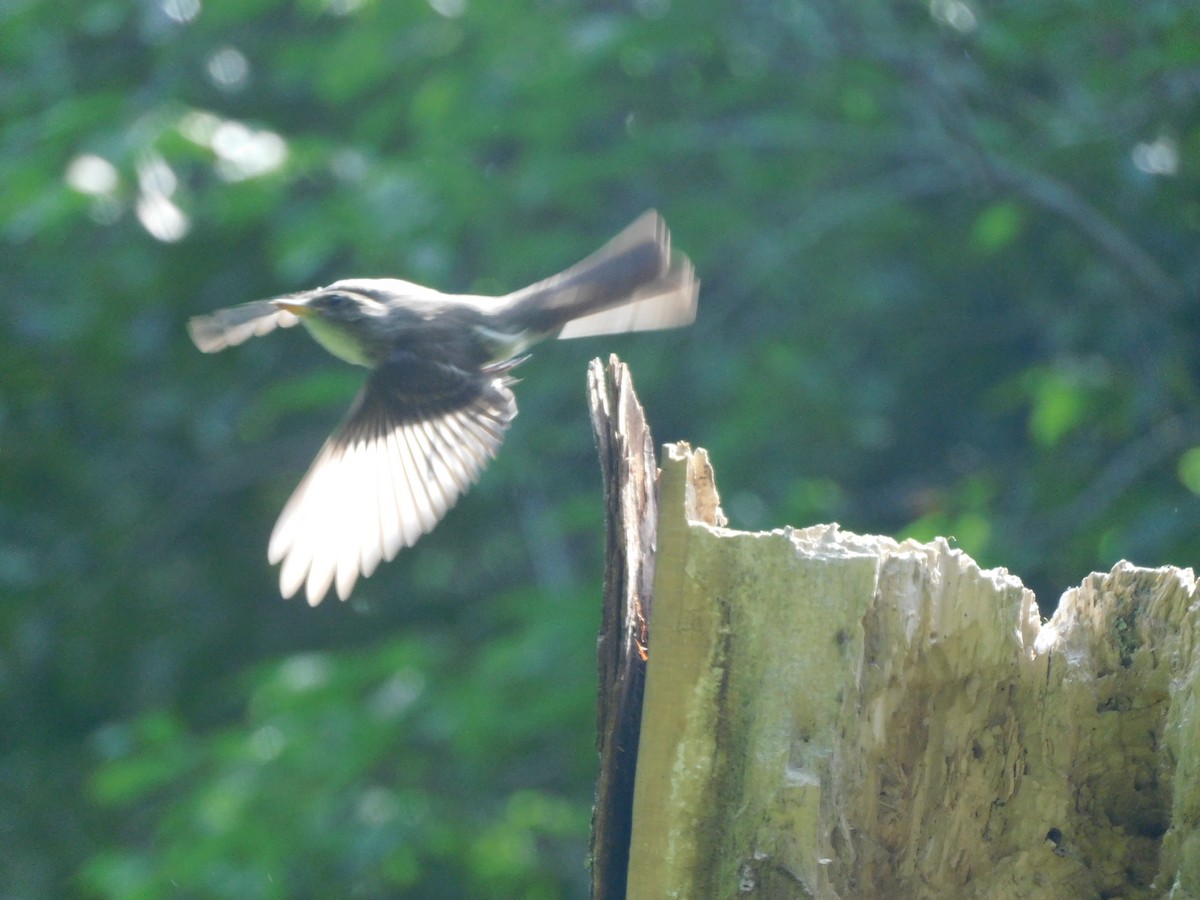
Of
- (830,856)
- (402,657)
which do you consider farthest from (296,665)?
(830,856)

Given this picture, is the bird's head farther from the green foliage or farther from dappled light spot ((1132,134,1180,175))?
dappled light spot ((1132,134,1180,175))

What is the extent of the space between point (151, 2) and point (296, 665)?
3.32 m

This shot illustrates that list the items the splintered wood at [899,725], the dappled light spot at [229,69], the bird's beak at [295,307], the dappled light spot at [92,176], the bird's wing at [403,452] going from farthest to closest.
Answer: the dappled light spot at [229,69]
the dappled light spot at [92,176]
the bird's wing at [403,452]
the bird's beak at [295,307]
the splintered wood at [899,725]

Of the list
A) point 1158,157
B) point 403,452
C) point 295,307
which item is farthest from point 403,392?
point 1158,157

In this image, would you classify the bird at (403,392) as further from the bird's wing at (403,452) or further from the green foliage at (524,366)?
the green foliage at (524,366)

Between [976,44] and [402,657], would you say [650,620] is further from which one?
[976,44]

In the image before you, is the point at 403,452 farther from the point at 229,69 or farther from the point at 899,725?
the point at 229,69

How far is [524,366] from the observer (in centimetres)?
643

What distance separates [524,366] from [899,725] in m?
4.41

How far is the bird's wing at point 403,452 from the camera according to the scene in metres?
3.50

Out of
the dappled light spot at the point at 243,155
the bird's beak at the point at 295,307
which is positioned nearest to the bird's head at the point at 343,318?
the bird's beak at the point at 295,307

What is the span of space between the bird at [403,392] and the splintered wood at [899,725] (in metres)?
1.31

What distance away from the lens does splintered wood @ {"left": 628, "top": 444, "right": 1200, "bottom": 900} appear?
2070 millimetres

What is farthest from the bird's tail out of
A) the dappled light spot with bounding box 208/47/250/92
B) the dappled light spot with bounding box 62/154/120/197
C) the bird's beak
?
the dappled light spot with bounding box 208/47/250/92
